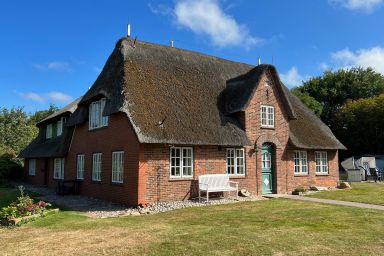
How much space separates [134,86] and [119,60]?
236 centimetres

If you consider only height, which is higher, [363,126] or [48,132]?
[363,126]

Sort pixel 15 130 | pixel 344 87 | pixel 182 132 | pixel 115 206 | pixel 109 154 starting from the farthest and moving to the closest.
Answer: pixel 344 87 < pixel 15 130 < pixel 109 154 < pixel 182 132 < pixel 115 206

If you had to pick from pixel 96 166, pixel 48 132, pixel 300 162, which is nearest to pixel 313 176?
pixel 300 162

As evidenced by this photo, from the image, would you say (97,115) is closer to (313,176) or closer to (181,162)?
(181,162)

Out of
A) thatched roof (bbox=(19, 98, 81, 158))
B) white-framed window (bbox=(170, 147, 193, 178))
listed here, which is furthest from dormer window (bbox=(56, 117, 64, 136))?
white-framed window (bbox=(170, 147, 193, 178))

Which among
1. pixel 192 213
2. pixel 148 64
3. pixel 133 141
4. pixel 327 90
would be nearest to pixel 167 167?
pixel 133 141

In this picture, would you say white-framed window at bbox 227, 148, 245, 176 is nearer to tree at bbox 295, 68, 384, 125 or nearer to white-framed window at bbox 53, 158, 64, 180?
white-framed window at bbox 53, 158, 64, 180

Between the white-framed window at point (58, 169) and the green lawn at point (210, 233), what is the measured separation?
10727 millimetres

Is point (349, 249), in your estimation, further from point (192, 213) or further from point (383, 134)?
point (383, 134)

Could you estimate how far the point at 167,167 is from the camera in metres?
15.4

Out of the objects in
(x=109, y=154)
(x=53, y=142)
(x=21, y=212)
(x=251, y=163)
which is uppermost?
(x=53, y=142)

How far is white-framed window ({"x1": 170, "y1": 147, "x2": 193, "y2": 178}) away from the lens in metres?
15.8

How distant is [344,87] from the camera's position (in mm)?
53781

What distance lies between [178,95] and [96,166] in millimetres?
5643
